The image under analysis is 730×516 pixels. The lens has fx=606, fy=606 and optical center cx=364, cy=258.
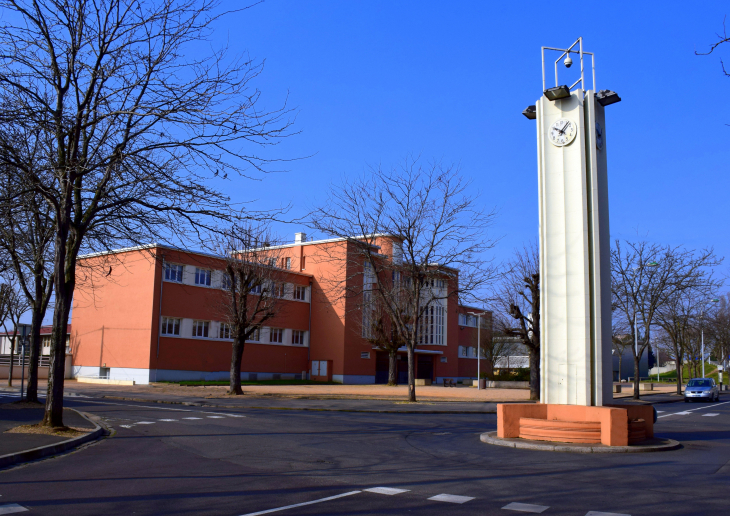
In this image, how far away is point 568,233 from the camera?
13.8 meters

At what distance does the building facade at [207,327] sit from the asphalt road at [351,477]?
892 inches

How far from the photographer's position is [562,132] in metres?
14.1

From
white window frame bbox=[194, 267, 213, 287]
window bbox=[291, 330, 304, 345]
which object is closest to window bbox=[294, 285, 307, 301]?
window bbox=[291, 330, 304, 345]

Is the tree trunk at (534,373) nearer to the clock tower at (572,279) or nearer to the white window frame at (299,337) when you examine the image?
the clock tower at (572,279)

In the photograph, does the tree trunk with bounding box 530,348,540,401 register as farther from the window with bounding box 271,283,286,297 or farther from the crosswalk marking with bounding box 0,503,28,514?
the crosswalk marking with bounding box 0,503,28,514

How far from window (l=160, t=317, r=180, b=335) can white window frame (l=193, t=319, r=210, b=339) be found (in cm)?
134

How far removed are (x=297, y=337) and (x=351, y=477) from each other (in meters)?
44.0

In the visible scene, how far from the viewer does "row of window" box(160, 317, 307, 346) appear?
42.2 meters

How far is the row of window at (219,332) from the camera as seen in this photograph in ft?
139

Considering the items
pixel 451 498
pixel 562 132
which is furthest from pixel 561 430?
pixel 562 132

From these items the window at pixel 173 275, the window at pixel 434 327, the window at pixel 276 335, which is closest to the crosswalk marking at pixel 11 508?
the window at pixel 173 275

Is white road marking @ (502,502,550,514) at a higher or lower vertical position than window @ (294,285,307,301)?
lower

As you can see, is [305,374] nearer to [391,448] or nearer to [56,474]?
[391,448]

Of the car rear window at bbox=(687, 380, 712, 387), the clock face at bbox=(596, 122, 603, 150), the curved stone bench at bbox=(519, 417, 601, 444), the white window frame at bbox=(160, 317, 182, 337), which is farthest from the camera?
the white window frame at bbox=(160, 317, 182, 337)
